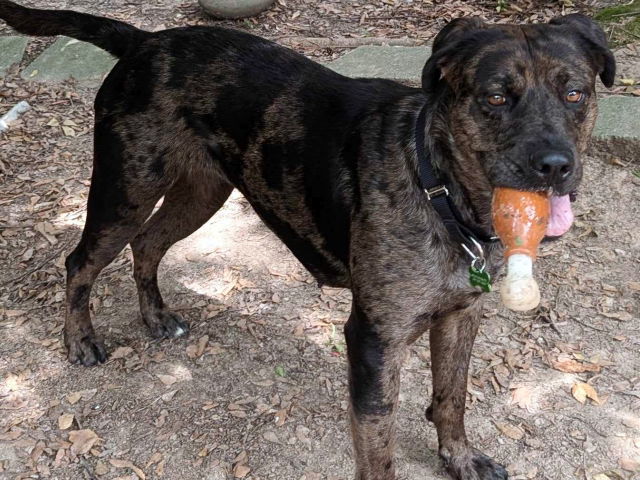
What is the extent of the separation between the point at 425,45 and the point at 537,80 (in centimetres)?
498

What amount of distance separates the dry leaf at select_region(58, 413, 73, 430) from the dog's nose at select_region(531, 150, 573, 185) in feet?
9.54

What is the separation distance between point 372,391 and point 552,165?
4.08ft

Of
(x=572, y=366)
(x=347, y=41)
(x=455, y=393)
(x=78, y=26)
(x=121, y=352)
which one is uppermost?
(x=78, y=26)

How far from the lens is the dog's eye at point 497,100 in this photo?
318 cm

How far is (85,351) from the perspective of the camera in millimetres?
4918

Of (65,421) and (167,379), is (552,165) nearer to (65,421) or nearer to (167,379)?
(167,379)

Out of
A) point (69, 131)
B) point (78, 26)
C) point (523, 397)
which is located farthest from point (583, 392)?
point (69, 131)

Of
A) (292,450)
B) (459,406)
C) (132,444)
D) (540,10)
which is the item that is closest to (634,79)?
(540,10)

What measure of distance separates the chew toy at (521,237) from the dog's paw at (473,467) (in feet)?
4.54

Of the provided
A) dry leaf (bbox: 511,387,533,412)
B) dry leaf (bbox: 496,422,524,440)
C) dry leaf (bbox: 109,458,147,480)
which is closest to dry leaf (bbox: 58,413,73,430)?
dry leaf (bbox: 109,458,147,480)

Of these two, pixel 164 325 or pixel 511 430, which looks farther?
pixel 164 325

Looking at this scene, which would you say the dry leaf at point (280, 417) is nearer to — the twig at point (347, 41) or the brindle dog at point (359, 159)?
the brindle dog at point (359, 159)

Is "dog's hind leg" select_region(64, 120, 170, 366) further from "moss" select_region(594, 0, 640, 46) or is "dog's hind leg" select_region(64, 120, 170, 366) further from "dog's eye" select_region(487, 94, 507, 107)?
"moss" select_region(594, 0, 640, 46)

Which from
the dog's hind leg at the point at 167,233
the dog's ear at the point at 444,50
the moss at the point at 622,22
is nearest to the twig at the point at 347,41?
the moss at the point at 622,22
